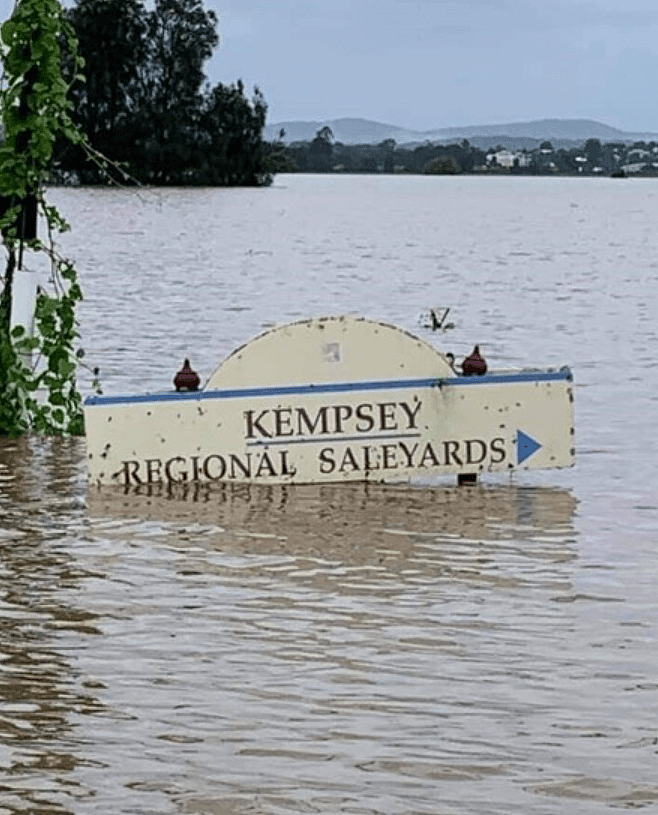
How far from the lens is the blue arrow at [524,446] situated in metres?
14.7

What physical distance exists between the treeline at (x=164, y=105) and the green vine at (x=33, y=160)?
486 feet

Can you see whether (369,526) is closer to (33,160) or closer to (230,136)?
(33,160)

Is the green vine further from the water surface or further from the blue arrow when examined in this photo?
the blue arrow

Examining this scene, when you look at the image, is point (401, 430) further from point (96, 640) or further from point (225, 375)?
point (96, 640)

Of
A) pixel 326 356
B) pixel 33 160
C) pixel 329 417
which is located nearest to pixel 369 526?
pixel 329 417

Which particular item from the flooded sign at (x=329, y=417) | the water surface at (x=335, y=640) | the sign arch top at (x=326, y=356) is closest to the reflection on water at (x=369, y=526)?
the water surface at (x=335, y=640)

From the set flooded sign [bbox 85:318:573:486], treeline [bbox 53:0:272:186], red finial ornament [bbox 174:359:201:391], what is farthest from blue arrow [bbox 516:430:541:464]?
treeline [bbox 53:0:272:186]

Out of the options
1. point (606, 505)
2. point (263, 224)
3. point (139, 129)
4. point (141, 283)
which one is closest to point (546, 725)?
point (606, 505)

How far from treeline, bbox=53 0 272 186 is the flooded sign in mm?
150125

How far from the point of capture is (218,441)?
1432cm

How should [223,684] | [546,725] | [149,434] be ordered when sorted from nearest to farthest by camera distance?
1. [546,725]
2. [223,684]
3. [149,434]

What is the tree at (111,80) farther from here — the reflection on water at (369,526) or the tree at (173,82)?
the reflection on water at (369,526)

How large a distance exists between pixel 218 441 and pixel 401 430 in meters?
1.21

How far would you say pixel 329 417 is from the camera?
47.3 ft
